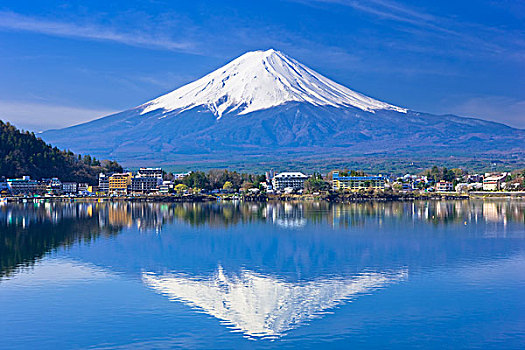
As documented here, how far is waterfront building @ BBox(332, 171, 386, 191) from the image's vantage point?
6981 centimetres

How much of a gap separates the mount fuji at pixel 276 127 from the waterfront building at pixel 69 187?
9198 centimetres

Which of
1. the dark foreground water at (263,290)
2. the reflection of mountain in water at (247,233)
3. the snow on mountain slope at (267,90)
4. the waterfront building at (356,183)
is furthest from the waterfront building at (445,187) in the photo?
the snow on mountain slope at (267,90)

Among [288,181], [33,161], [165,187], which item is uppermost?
[33,161]

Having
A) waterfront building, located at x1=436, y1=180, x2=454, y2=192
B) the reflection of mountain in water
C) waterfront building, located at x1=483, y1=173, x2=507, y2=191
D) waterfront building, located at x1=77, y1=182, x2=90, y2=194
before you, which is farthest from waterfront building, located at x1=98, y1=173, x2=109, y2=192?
waterfront building, located at x1=483, y1=173, x2=507, y2=191

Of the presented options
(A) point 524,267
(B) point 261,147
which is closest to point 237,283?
(A) point 524,267

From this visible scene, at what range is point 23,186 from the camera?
6850 cm

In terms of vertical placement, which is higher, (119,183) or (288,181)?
(119,183)

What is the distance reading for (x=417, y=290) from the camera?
14555 mm

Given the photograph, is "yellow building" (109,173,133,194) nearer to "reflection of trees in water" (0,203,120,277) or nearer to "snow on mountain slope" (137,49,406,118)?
"reflection of trees in water" (0,203,120,277)

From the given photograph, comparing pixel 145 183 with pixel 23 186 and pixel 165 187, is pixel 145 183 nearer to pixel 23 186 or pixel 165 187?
pixel 165 187

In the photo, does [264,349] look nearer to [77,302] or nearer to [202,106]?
[77,302]

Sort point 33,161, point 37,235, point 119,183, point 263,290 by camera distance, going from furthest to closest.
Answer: point 119,183 → point 33,161 → point 37,235 → point 263,290

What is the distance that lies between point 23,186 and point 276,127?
→ 123 m

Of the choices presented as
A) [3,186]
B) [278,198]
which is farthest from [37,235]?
[3,186]
